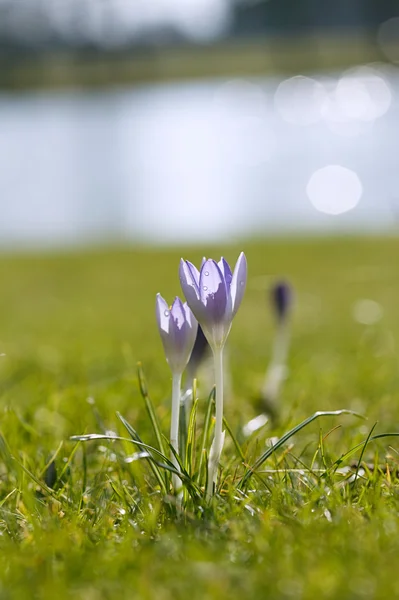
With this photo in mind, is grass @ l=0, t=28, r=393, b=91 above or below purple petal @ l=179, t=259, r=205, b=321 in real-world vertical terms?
above

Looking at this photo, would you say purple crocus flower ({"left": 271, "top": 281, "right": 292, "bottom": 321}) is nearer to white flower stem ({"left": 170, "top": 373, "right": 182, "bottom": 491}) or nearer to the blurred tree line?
white flower stem ({"left": 170, "top": 373, "right": 182, "bottom": 491})

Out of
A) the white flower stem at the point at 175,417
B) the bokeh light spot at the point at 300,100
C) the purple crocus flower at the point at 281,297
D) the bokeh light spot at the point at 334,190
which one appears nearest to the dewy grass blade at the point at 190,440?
the white flower stem at the point at 175,417

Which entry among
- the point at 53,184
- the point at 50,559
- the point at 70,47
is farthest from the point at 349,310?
the point at 70,47

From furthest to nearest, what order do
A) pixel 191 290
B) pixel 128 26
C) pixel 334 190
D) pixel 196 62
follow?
pixel 128 26 → pixel 196 62 → pixel 334 190 → pixel 191 290

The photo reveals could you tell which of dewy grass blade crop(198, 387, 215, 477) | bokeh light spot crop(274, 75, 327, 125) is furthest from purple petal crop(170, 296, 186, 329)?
bokeh light spot crop(274, 75, 327, 125)

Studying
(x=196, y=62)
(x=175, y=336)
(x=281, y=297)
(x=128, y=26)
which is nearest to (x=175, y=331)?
(x=175, y=336)

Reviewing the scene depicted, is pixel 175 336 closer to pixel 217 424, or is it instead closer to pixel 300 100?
pixel 217 424

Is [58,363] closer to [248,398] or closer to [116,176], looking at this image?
[248,398]
